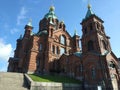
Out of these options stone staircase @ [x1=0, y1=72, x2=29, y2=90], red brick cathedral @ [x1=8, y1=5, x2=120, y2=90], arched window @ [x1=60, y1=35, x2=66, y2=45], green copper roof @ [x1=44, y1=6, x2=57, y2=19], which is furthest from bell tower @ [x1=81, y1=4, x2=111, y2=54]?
green copper roof @ [x1=44, y1=6, x2=57, y2=19]

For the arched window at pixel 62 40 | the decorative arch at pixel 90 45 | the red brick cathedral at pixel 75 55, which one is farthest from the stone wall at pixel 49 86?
the arched window at pixel 62 40

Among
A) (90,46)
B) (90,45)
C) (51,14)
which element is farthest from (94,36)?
(51,14)

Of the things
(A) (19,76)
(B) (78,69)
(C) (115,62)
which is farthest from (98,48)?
(A) (19,76)

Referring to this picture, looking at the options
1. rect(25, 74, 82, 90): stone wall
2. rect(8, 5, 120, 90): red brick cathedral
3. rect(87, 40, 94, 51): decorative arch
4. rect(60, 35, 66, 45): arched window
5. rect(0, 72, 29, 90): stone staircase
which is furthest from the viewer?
rect(60, 35, 66, 45): arched window

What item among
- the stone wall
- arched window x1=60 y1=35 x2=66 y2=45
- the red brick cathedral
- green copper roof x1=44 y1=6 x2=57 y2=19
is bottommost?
the stone wall

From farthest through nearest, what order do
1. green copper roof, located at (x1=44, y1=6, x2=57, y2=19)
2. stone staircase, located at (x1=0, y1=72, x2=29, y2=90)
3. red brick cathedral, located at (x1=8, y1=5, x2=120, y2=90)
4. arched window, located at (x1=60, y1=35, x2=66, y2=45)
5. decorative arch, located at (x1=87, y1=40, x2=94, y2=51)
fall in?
green copper roof, located at (x1=44, y1=6, x2=57, y2=19) → arched window, located at (x1=60, y1=35, x2=66, y2=45) → decorative arch, located at (x1=87, y1=40, x2=94, y2=51) → red brick cathedral, located at (x1=8, y1=5, x2=120, y2=90) → stone staircase, located at (x1=0, y1=72, x2=29, y2=90)

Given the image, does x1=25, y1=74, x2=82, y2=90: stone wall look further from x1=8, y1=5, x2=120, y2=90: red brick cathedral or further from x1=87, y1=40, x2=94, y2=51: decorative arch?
x1=87, y1=40, x2=94, y2=51: decorative arch

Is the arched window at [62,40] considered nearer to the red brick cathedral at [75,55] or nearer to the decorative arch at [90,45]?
the red brick cathedral at [75,55]

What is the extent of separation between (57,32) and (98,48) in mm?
15738

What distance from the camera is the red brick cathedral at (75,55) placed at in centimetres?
2336

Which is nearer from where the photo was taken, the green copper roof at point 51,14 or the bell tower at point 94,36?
the bell tower at point 94,36

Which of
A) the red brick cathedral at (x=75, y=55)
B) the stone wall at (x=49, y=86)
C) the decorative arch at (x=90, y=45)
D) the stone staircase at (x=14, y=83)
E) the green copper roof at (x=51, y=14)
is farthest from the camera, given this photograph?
the green copper roof at (x=51, y=14)

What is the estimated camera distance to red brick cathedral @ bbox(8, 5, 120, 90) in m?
23.4

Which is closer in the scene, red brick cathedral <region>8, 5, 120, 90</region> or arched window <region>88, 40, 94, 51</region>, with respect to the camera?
red brick cathedral <region>8, 5, 120, 90</region>
